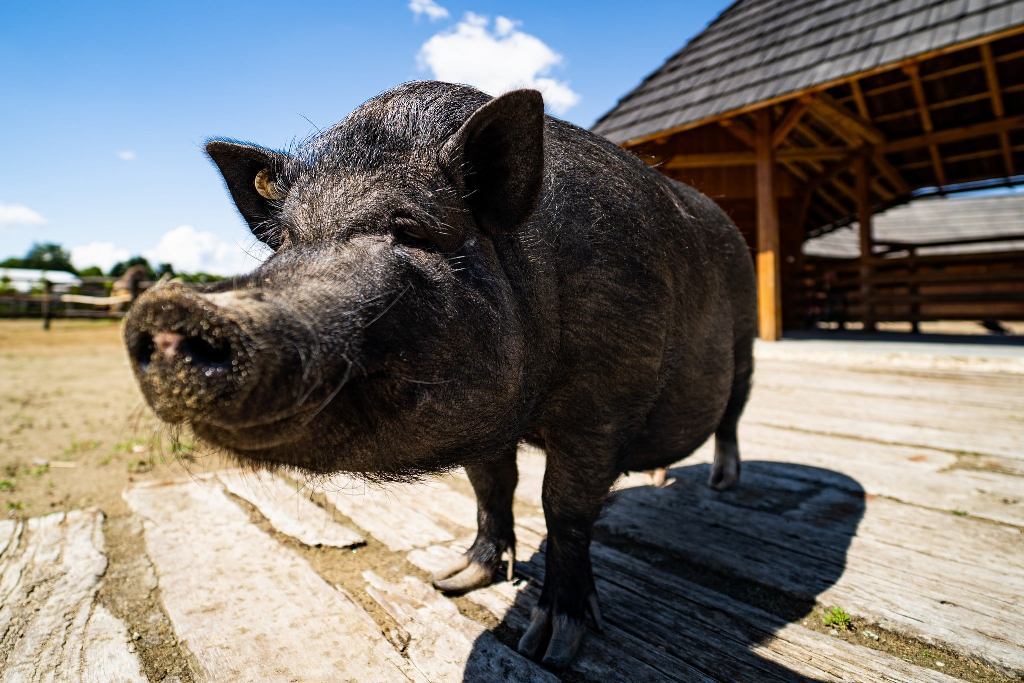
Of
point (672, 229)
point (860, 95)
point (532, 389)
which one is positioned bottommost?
point (532, 389)

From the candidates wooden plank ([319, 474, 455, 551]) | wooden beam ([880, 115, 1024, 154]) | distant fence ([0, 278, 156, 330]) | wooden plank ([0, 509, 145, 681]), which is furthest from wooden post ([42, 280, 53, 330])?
wooden beam ([880, 115, 1024, 154])

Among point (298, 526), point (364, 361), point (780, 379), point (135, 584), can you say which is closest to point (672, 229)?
point (364, 361)

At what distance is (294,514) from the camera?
2.78 m

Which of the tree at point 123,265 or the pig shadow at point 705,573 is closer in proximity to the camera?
the pig shadow at point 705,573

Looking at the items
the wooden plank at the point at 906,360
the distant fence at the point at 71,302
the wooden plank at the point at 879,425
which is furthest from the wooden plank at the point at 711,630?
the distant fence at the point at 71,302

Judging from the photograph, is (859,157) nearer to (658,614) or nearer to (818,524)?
(818,524)

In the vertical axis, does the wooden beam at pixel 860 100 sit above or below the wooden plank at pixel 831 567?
above

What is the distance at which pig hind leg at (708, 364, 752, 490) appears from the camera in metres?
3.12

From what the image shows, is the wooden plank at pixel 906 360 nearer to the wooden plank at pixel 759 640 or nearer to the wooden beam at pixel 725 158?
the wooden beam at pixel 725 158

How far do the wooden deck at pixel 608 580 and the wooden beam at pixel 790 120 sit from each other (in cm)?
660

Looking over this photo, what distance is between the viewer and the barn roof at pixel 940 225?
22.2 meters

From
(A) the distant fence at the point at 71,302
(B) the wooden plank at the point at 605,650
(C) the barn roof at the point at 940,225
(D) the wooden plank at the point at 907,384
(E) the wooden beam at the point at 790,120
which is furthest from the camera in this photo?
(A) the distant fence at the point at 71,302

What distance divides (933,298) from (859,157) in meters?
2.98

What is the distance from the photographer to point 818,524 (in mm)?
2582
